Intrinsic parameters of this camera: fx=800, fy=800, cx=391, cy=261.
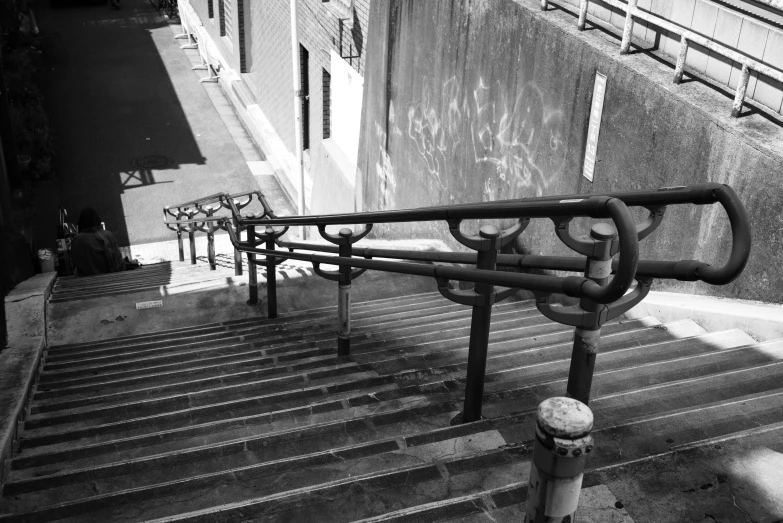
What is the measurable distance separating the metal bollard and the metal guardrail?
3601mm

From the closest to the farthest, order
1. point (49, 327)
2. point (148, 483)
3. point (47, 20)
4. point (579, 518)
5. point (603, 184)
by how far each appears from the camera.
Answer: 1. point (579, 518)
2. point (148, 483)
3. point (603, 184)
4. point (49, 327)
5. point (47, 20)

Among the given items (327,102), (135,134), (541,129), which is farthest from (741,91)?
(135,134)

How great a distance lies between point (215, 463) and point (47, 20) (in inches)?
1202

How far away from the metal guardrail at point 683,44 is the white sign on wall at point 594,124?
28 centimetres

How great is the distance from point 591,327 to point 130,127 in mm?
18937

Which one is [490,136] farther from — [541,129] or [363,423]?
[363,423]

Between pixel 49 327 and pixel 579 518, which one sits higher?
pixel 579 518

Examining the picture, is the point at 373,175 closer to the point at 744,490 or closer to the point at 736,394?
the point at 736,394

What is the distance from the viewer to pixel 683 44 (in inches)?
210

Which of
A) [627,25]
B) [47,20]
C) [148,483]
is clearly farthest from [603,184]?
[47,20]

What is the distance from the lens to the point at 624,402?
3590 millimetres

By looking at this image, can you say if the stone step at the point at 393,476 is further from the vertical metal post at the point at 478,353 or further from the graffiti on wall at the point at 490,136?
the graffiti on wall at the point at 490,136

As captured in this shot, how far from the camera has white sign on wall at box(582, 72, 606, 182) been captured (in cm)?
605

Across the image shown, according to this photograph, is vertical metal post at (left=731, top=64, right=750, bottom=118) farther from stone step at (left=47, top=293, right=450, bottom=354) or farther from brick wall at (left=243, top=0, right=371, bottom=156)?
brick wall at (left=243, top=0, right=371, bottom=156)
